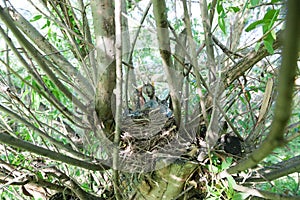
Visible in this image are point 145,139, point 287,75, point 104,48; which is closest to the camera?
point 287,75

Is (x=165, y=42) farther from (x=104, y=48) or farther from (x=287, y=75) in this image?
(x=287, y=75)

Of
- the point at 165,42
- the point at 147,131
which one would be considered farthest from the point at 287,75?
the point at 147,131

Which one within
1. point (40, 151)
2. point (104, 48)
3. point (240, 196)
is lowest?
point (240, 196)

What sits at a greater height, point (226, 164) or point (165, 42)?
point (165, 42)

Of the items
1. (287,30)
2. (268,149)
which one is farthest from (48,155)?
(287,30)

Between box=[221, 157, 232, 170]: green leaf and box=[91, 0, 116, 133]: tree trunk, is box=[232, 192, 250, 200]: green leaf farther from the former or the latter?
box=[91, 0, 116, 133]: tree trunk

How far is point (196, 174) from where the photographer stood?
93cm

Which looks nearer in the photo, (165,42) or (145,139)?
(165,42)

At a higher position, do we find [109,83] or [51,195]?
[109,83]

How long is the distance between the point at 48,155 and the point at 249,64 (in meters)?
0.52

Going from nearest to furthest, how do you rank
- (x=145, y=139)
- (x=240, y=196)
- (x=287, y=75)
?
(x=287, y=75)
(x=240, y=196)
(x=145, y=139)

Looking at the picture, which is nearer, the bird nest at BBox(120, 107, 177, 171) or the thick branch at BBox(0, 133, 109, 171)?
the thick branch at BBox(0, 133, 109, 171)

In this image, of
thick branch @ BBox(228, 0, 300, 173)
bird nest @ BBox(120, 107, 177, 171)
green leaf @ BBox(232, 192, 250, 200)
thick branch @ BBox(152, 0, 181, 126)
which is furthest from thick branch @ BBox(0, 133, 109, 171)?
thick branch @ BBox(228, 0, 300, 173)

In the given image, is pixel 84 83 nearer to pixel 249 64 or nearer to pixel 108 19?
pixel 108 19
